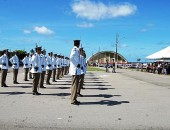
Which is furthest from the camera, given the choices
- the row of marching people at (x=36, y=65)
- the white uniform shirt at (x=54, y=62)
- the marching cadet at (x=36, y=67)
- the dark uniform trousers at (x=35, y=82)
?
the white uniform shirt at (x=54, y=62)

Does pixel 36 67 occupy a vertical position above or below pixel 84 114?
above

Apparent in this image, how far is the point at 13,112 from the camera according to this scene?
34.7ft

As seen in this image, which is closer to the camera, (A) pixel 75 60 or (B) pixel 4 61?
(A) pixel 75 60

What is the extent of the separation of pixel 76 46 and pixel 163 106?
138 inches

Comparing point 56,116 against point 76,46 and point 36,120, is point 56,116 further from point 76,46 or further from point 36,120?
point 76,46

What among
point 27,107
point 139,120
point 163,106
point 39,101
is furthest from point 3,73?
point 139,120

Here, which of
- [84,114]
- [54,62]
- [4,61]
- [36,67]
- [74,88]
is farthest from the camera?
[54,62]

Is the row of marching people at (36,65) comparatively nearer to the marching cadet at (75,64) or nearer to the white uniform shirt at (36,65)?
the white uniform shirt at (36,65)

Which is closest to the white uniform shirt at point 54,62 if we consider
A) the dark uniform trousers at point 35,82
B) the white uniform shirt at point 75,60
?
the dark uniform trousers at point 35,82

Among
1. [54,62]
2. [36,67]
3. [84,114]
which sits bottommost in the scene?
[84,114]

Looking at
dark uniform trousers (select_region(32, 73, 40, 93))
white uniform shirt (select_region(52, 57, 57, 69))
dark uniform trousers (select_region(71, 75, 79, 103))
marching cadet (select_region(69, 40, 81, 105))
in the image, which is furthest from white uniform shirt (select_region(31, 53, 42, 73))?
white uniform shirt (select_region(52, 57, 57, 69))

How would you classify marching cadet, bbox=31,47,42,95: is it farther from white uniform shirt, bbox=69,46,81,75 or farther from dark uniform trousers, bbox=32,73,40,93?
white uniform shirt, bbox=69,46,81,75

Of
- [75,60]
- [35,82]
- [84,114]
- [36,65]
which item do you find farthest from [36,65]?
[84,114]

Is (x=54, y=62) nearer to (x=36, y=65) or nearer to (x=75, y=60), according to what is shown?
(x=36, y=65)
